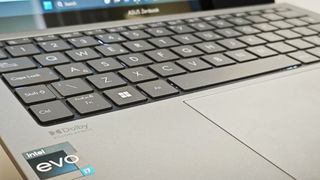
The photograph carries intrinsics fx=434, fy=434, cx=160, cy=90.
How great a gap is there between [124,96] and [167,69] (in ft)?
0.25

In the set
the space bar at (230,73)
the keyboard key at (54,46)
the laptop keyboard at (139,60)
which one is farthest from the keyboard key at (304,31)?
the keyboard key at (54,46)

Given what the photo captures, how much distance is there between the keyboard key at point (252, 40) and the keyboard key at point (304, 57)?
43mm

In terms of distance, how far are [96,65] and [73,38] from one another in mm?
71

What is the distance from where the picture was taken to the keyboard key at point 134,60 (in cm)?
43

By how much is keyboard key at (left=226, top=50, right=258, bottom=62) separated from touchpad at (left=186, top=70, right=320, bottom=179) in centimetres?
5

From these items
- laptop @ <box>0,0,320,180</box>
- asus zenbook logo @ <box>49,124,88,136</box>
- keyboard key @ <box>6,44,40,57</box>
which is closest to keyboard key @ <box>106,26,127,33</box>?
laptop @ <box>0,0,320,180</box>

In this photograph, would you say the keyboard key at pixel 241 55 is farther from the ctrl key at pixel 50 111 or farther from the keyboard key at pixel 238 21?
the ctrl key at pixel 50 111

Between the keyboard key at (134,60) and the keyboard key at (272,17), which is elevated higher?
the keyboard key at (134,60)

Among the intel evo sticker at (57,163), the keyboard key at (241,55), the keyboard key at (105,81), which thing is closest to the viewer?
the intel evo sticker at (57,163)

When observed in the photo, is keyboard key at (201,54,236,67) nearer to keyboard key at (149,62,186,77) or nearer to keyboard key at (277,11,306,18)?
keyboard key at (149,62,186,77)

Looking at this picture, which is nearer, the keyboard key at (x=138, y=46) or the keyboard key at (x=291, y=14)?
the keyboard key at (x=138, y=46)

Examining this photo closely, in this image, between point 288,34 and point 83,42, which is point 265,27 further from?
point 83,42

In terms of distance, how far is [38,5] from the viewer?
18.6 inches

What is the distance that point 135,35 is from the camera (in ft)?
1.64
